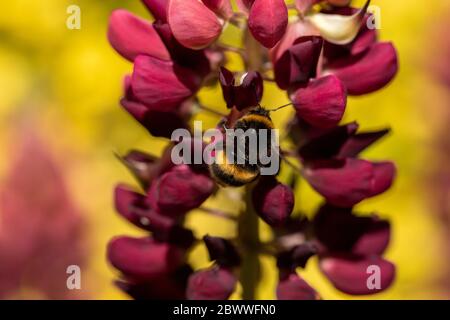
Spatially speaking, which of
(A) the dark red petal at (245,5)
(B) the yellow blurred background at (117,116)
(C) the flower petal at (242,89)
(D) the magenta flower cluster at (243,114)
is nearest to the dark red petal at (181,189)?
(D) the magenta flower cluster at (243,114)

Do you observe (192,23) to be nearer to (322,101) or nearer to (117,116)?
(322,101)

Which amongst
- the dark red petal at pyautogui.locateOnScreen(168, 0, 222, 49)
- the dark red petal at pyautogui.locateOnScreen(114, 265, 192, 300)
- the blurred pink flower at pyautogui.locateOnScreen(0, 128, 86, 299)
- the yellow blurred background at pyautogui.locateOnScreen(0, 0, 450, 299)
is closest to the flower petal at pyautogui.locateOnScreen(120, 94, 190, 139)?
the dark red petal at pyautogui.locateOnScreen(168, 0, 222, 49)

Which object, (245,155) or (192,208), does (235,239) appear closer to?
(192,208)

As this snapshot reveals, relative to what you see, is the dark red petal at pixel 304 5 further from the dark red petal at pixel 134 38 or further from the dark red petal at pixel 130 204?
the dark red petal at pixel 130 204

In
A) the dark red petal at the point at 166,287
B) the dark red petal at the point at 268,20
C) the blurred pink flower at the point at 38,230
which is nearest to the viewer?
the dark red petal at the point at 268,20
